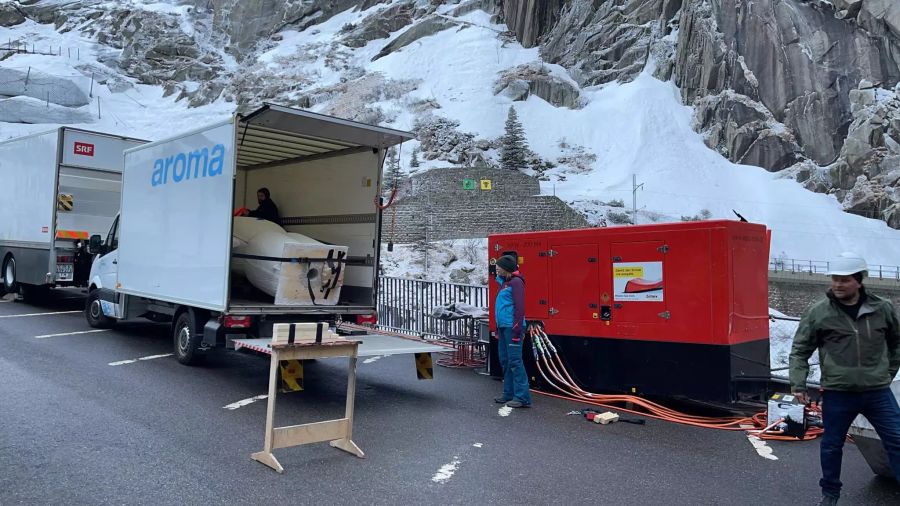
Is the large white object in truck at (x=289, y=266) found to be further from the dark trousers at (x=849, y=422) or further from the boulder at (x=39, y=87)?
the boulder at (x=39, y=87)

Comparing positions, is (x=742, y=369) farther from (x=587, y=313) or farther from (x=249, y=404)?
(x=249, y=404)

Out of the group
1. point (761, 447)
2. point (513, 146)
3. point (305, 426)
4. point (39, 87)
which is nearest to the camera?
point (305, 426)

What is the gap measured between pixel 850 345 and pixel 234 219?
7.16 m

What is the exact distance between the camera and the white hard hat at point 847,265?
411 centimetres

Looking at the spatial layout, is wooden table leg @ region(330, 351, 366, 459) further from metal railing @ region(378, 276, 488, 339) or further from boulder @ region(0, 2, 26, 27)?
boulder @ region(0, 2, 26, 27)

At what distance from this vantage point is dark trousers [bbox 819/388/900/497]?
4.08 metres

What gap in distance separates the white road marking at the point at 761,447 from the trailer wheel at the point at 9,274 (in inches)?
650

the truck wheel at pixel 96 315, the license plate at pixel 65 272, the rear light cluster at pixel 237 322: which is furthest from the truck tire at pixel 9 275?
the rear light cluster at pixel 237 322

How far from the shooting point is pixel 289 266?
8156 mm

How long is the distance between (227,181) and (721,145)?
56.2 meters

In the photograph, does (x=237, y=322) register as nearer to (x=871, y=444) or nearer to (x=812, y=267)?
(x=871, y=444)

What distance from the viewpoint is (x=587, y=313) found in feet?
27.0

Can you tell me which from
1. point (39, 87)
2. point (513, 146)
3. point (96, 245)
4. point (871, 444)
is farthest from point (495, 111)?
point (871, 444)

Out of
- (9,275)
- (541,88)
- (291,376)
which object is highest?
(541,88)
